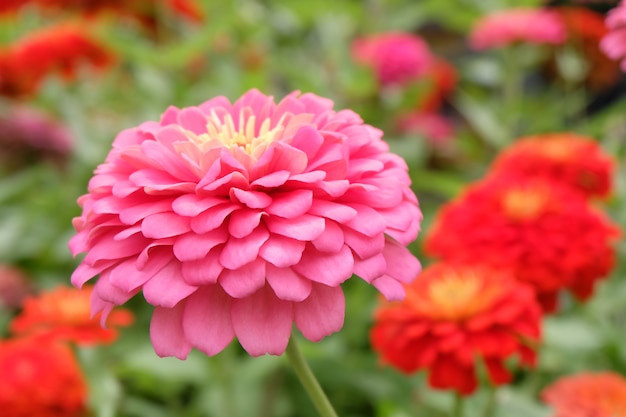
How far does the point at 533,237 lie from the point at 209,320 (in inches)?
13.6

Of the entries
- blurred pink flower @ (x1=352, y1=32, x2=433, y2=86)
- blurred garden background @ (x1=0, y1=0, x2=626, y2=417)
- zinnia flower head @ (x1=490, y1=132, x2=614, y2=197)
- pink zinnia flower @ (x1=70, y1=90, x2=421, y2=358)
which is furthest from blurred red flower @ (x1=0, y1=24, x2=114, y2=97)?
pink zinnia flower @ (x1=70, y1=90, x2=421, y2=358)

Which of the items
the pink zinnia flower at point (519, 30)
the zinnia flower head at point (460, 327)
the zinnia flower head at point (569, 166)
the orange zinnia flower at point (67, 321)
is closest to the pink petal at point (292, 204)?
the zinnia flower head at point (460, 327)

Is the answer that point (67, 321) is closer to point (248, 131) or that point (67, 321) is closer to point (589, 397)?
point (248, 131)

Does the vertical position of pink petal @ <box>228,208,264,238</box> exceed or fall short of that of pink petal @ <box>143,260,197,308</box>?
it exceeds it

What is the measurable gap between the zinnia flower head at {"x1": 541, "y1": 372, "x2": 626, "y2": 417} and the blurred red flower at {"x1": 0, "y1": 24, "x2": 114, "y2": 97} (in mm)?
871

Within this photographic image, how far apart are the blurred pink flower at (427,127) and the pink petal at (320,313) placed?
2.99ft

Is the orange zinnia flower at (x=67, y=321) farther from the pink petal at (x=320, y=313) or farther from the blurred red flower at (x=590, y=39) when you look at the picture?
the blurred red flower at (x=590, y=39)

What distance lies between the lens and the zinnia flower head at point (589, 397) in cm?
51

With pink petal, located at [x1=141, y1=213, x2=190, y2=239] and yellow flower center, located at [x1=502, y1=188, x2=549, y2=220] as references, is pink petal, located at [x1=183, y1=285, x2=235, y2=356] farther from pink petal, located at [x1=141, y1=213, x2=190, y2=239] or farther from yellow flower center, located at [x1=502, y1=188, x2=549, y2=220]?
yellow flower center, located at [x1=502, y1=188, x2=549, y2=220]

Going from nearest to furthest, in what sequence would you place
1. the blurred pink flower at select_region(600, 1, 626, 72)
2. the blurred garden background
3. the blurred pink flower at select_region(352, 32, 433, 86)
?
the blurred pink flower at select_region(600, 1, 626, 72), the blurred garden background, the blurred pink flower at select_region(352, 32, 433, 86)

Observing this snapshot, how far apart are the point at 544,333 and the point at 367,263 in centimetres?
42

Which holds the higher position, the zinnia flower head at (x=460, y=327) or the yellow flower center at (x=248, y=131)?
the yellow flower center at (x=248, y=131)

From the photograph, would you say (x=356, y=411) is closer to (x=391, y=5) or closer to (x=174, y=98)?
(x=174, y=98)

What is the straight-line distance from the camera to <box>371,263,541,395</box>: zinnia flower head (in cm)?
48
